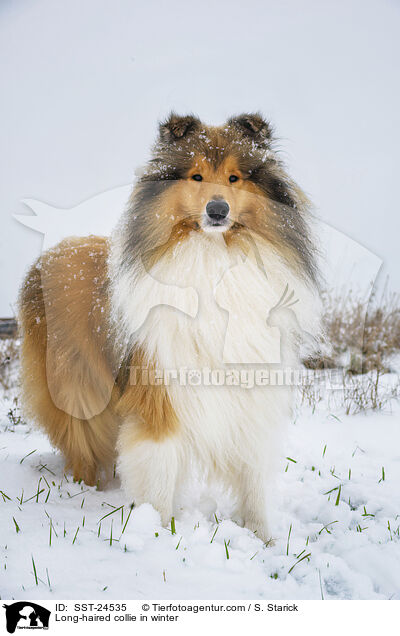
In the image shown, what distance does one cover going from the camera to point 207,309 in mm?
1837

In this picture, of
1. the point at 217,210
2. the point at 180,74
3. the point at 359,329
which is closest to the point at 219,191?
the point at 217,210

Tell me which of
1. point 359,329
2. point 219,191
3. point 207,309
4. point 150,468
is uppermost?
point 219,191

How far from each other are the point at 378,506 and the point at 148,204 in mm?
1915

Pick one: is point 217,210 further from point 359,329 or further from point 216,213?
point 359,329

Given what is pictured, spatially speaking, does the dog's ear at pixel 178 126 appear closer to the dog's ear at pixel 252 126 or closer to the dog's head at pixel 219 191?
the dog's head at pixel 219 191

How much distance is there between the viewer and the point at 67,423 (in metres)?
2.49

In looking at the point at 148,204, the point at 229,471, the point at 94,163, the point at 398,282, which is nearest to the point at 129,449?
the point at 229,471

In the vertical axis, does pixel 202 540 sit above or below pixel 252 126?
below

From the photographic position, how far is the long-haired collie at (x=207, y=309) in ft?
6.04

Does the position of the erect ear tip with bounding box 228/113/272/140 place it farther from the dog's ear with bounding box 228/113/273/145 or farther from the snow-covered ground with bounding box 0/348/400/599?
the snow-covered ground with bounding box 0/348/400/599

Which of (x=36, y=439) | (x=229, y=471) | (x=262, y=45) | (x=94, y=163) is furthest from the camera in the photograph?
(x=36, y=439)

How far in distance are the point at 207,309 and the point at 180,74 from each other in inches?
62.9

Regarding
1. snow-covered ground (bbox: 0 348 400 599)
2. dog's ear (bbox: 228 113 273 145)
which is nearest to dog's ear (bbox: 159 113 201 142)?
dog's ear (bbox: 228 113 273 145)
